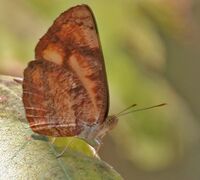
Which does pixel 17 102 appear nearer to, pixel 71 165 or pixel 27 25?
pixel 71 165

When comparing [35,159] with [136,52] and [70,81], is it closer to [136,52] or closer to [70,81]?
[70,81]

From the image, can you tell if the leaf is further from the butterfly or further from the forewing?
the forewing

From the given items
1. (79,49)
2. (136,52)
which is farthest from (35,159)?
(136,52)

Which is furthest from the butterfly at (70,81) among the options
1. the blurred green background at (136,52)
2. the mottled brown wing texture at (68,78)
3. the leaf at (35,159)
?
the blurred green background at (136,52)

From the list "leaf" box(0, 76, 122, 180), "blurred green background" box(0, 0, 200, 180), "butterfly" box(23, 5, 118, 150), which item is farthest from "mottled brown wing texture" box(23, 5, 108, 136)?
"blurred green background" box(0, 0, 200, 180)

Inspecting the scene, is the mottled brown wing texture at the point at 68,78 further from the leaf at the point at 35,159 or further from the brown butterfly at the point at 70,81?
the leaf at the point at 35,159

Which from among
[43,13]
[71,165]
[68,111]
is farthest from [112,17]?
[71,165]
